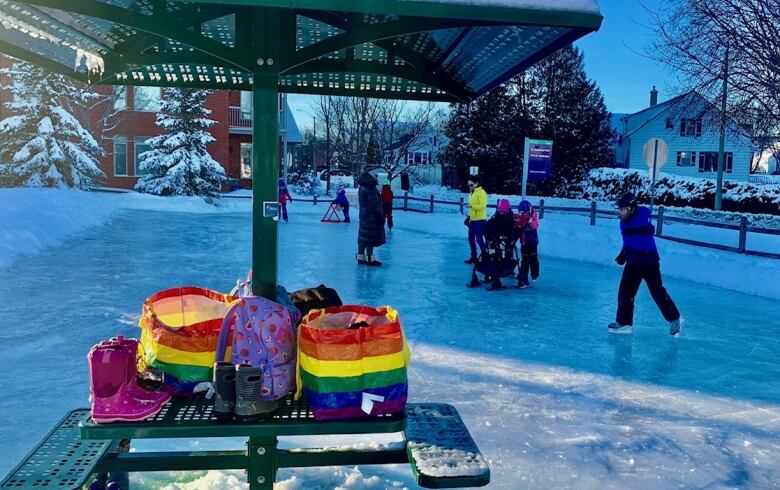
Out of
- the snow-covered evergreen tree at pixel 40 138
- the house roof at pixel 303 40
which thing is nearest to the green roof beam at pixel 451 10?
the house roof at pixel 303 40

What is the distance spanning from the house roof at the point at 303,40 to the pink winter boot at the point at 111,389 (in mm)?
1355

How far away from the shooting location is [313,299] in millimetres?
3420

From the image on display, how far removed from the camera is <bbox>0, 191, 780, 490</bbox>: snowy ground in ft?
12.9

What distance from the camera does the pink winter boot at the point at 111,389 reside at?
8.31 ft

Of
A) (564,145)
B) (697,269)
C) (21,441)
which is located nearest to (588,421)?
(21,441)

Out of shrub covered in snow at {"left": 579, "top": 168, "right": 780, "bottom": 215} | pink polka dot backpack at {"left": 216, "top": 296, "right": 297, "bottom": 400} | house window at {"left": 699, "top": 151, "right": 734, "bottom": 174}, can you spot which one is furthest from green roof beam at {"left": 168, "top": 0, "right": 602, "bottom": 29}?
house window at {"left": 699, "top": 151, "right": 734, "bottom": 174}

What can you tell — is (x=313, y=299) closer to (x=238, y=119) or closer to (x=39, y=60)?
(x=39, y=60)

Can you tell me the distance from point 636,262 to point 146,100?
32.9 metres

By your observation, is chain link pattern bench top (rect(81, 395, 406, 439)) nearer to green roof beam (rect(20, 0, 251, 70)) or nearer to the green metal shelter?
the green metal shelter

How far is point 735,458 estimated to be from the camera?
406 cm

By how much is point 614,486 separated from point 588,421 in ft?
3.44

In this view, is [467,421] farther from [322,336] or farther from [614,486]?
[322,336]

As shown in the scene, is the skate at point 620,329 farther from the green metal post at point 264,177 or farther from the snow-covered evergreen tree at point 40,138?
the snow-covered evergreen tree at point 40,138

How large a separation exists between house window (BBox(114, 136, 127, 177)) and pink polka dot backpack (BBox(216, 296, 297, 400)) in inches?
1388
